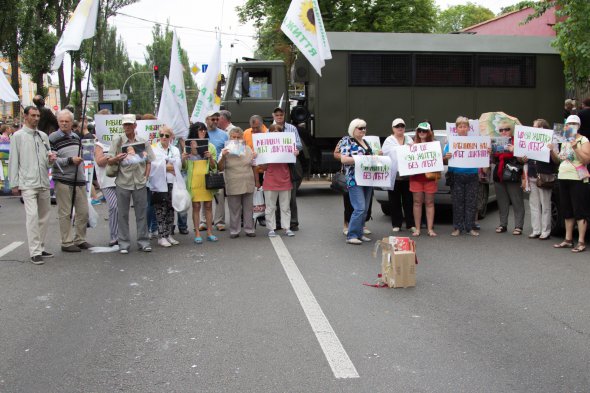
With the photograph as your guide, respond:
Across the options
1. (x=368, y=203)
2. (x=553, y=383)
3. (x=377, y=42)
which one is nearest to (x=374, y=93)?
(x=377, y=42)

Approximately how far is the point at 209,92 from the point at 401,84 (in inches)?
235

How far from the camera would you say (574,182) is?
9680mm

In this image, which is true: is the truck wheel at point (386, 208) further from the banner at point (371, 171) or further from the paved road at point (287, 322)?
the paved road at point (287, 322)

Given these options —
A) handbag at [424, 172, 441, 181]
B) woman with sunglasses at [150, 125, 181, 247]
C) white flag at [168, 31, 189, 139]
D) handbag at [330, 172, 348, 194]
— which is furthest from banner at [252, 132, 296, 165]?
handbag at [424, 172, 441, 181]

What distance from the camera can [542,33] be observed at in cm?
3114

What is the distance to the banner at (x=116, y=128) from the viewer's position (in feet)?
34.9

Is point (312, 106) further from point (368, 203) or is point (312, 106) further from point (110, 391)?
point (110, 391)

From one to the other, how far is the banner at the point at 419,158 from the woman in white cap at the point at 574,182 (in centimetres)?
177

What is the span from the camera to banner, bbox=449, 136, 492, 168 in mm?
11031

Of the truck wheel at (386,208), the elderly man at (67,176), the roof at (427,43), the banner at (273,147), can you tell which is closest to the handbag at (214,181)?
the banner at (273,147)

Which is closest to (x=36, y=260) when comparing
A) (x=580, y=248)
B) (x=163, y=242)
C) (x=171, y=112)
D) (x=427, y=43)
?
(x=163, y=242)

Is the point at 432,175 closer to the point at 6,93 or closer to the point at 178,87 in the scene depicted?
the point at 178,87

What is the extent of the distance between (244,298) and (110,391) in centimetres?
254

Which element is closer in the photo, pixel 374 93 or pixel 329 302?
pixel 329 302
